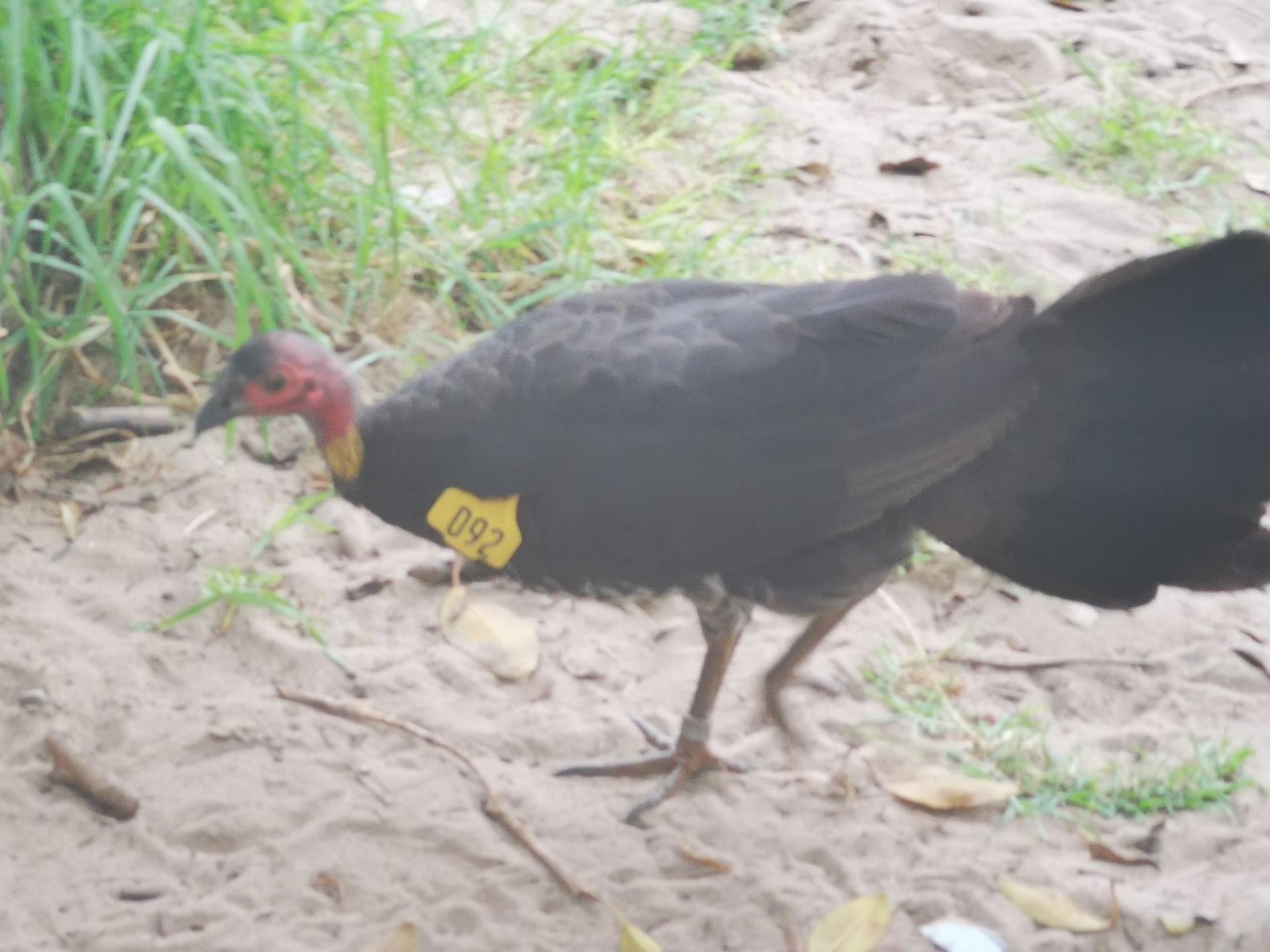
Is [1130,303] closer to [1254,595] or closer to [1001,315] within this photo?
[1001,315]

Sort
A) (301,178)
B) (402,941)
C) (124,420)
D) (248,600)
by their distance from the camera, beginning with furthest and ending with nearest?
(301,178) → (124,420) → (248,600) → (402,941)

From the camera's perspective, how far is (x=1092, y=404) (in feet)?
9.25

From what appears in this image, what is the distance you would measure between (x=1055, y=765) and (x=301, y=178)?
2532mm


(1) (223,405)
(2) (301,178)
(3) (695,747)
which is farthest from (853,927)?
(2) (301,178)

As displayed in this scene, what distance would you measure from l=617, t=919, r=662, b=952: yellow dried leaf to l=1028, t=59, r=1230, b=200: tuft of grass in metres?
3.51

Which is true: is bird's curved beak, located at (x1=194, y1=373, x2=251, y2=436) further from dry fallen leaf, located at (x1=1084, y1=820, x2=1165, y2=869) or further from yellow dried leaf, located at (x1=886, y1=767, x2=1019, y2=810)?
dry fallen leaf, located at (x1=1084, y1=820, x2=1165, y2=869)

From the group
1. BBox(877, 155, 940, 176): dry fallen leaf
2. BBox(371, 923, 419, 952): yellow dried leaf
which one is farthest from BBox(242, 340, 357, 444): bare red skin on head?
BBox(877, 155, 940, 176): dry fallen leaf

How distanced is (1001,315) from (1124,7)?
4022 millimetres

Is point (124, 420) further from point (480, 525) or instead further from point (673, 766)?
point (673, 766)

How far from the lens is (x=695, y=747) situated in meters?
3.18

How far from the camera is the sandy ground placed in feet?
9.08

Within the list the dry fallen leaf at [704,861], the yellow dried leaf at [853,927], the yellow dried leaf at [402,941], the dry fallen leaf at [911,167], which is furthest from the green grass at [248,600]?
the dry fallen leaf at [911,167]

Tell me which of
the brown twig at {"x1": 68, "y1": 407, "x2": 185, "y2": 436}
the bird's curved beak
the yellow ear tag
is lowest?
the brown twig at {"x1": 68, "y1": 407, "x2": 185, "y2": 436}

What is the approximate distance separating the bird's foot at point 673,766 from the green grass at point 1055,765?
0.47 meters
